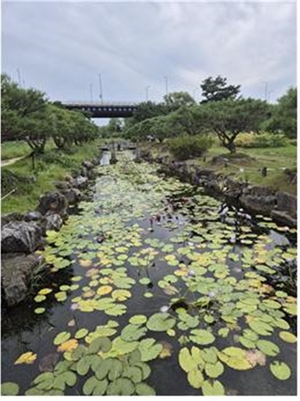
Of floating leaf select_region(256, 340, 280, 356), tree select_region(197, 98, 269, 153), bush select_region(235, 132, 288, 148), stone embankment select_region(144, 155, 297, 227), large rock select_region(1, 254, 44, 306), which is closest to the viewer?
floating leaf select_region(256, 340, 280, 356)

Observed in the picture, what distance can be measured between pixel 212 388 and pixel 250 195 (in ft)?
22.1

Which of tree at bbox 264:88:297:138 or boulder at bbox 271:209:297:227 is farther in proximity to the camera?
tree at bbox 264:88:297:138

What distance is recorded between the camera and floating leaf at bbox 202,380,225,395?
8.08 feet

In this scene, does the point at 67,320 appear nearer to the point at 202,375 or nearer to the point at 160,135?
the point at 202,375

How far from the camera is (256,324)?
3.27 metres

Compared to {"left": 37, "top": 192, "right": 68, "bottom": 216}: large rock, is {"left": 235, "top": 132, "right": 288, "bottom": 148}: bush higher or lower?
higher

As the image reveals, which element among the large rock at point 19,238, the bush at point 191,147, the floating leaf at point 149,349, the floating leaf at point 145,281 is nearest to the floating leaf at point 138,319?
the floating leaf at point 149,349

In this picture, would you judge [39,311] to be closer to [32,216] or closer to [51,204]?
[32,216]

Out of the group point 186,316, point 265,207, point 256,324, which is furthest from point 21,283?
point 265,207

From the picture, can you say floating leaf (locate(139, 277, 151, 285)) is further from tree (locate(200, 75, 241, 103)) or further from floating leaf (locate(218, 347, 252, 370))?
tree (locate(200, 75, 241, 103))

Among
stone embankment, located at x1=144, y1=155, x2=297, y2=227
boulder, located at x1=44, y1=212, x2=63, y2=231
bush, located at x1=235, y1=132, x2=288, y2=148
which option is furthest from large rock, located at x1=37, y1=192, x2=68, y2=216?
bush, located at x1=235, y1=132, x2=288, y2=148

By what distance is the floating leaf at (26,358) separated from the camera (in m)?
2.91

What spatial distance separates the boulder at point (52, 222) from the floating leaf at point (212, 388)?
14.8 feet

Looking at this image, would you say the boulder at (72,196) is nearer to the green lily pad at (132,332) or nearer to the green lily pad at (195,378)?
the green lily pad at (132,332)
